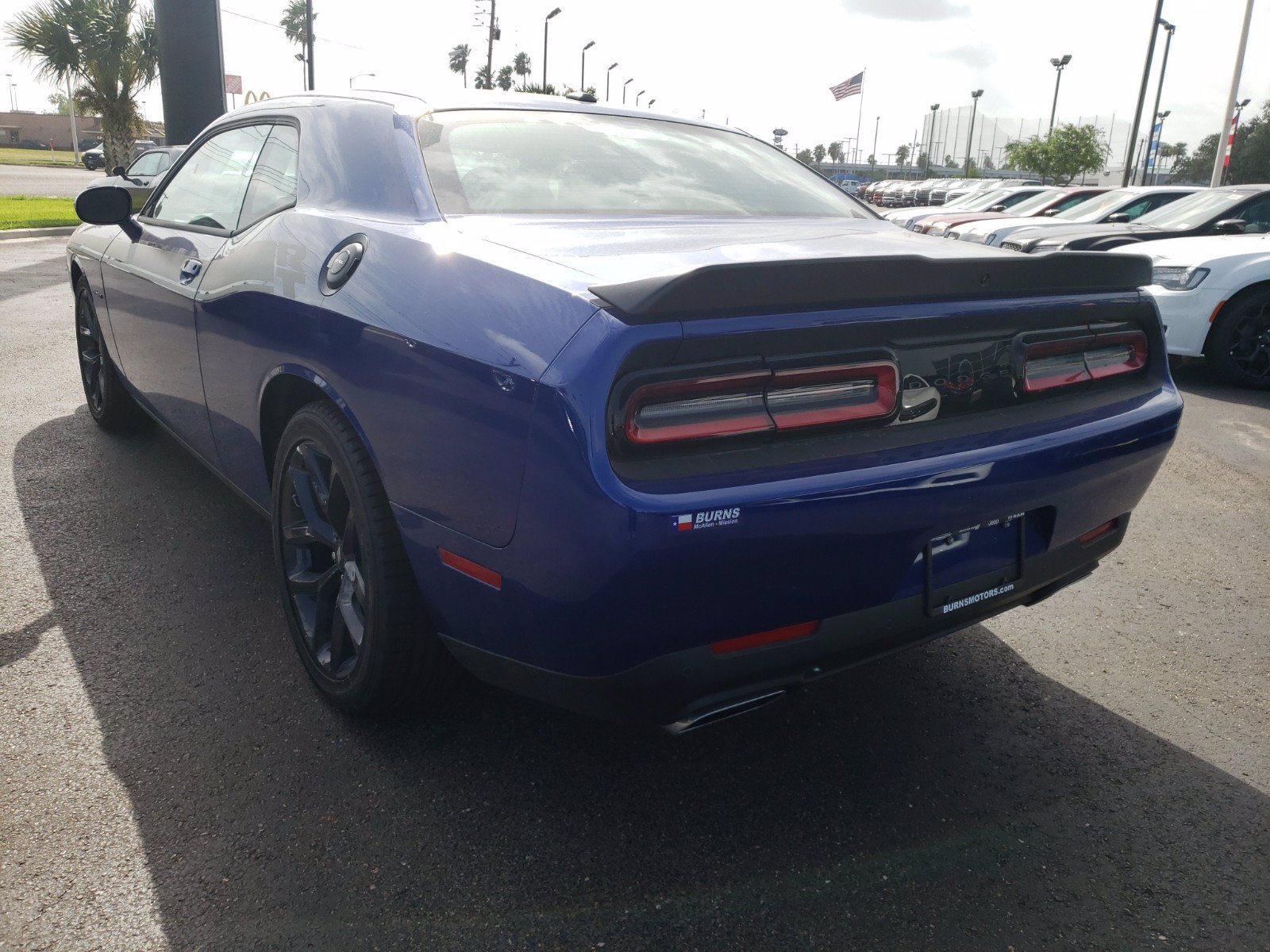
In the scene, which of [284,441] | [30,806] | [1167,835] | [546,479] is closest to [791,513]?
Answer: [546,479]

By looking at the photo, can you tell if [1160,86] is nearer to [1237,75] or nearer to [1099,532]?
[1237,75]

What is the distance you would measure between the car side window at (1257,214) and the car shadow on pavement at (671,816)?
786 cm

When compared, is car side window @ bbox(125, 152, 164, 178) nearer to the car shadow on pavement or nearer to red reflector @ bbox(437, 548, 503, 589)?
the car shadow on pavement

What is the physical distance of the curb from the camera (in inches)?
545

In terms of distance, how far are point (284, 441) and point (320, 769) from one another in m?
0.82

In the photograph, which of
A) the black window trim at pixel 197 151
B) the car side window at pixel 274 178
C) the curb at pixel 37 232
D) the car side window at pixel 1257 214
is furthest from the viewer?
the curb at pixel 37 232

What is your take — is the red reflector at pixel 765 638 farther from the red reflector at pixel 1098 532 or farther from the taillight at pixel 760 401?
the red reflector at pixel 1098 532

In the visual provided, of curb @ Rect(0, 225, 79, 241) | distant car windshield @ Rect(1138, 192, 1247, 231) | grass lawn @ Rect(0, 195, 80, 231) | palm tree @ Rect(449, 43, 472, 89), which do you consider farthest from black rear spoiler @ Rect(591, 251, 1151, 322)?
palm tree @ Rect(449, 43, 472, 89)

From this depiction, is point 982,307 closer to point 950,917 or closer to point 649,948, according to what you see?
point 950,917

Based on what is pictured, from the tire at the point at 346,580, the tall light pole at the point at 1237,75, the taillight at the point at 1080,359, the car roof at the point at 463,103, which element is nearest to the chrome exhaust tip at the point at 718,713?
the tire at the point at 346,580

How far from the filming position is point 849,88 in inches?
1668

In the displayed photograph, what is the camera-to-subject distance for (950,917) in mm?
1870

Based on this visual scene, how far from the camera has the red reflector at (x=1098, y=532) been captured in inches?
95.3

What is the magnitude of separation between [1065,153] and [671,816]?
59024 mm
